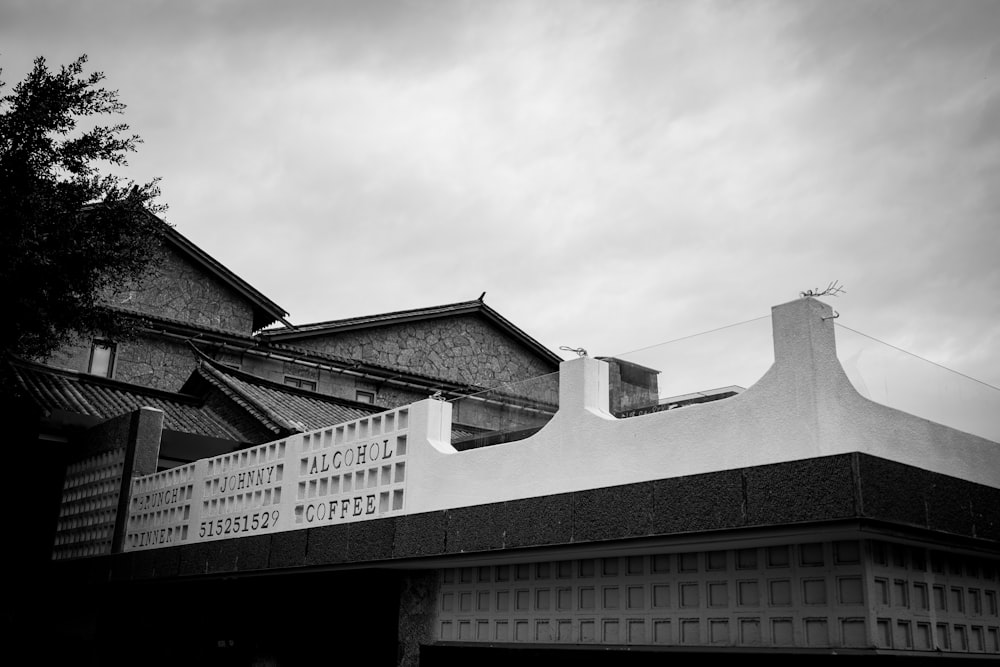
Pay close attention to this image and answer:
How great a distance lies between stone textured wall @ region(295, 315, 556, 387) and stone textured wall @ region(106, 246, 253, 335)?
1667 millimetres

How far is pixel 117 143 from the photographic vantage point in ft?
45.5

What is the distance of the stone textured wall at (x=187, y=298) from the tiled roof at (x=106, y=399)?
3658mm

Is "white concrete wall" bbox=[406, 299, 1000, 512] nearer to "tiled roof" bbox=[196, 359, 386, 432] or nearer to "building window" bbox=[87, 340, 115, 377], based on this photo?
"tiled roof" bbox=[196, 359, 386, 432]

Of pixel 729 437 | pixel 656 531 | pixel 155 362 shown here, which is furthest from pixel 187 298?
pixel 729 437

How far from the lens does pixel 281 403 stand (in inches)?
682

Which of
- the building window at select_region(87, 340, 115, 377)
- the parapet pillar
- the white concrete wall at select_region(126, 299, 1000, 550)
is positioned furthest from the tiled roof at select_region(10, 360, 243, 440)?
the parapet pillar

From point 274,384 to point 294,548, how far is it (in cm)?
894

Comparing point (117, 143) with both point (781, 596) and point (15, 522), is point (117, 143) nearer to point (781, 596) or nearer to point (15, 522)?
point (15, 522)

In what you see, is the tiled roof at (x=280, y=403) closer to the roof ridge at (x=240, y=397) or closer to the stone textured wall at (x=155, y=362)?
the roof ridge at (x=240, y=397)

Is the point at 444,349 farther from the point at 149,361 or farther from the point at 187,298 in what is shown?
the point at 149,361

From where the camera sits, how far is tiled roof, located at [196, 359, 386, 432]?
16.0 metres

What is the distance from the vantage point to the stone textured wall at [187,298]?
67.7ft

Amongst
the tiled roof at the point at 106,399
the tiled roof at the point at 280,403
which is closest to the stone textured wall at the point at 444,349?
the tiled roof at the point at 280,403

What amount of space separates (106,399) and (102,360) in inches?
153
